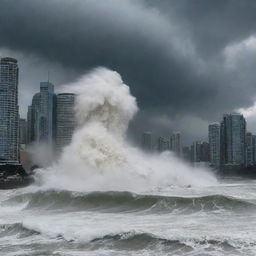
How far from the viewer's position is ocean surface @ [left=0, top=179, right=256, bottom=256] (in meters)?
14.1

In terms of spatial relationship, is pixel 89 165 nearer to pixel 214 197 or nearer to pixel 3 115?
pixel 214 197

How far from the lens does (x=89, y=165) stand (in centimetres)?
3597

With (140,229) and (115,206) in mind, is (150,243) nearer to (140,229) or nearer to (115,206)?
(140,229)

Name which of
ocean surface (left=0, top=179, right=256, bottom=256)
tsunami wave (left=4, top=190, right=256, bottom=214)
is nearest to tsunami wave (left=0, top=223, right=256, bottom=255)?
ocean surface (left=0, top=179, right=256, bottom=256)

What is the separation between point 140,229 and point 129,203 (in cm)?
1050

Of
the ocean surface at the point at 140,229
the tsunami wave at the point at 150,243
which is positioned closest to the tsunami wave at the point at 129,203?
the ocean surface at the point at 140,229

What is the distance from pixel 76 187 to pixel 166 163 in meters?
14.5

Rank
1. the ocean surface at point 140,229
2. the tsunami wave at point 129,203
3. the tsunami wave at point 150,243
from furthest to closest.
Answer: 1. the tsunami wave at point 129,203
2. the ocean surface at point 140,229
3. the tsunami wave at point 150,243

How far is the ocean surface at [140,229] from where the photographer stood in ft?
46.3

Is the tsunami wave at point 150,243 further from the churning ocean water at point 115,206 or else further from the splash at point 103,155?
the splash at point 103,155

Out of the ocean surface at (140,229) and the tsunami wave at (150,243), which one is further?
the ocean surface at (140,229)

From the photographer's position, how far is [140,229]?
1691 centimetres

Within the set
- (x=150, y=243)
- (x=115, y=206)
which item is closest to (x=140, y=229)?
(x=150, y=243)

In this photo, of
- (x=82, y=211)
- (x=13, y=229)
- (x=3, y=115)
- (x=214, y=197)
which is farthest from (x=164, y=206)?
(x=3, y=115)
